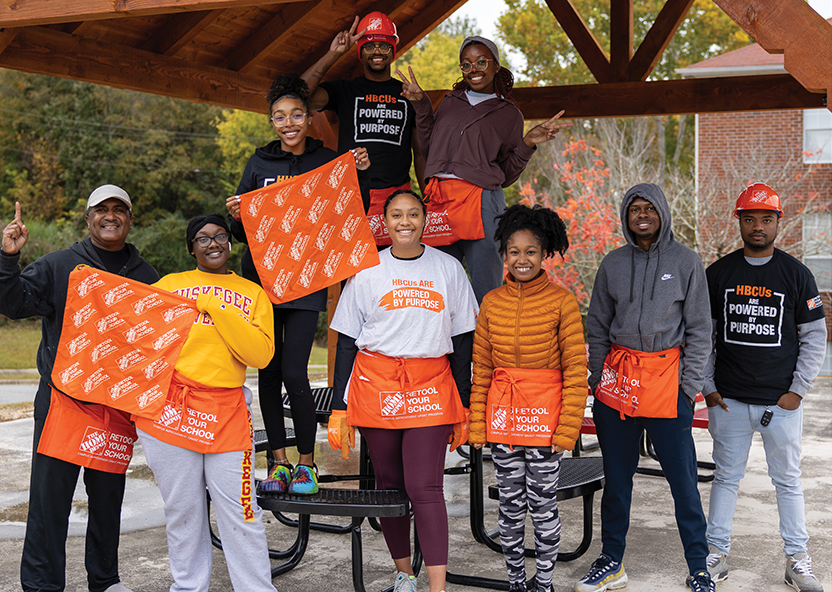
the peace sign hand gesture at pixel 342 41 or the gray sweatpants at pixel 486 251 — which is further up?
the peace sign hand gesture at pixel 342 41

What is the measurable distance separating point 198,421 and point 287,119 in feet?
5.42

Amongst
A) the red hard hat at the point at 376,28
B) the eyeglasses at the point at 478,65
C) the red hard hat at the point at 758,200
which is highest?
the red hard hat at the point at 376,28

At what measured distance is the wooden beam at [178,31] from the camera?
617cm

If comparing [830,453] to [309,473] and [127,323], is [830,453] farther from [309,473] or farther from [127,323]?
[127,323]

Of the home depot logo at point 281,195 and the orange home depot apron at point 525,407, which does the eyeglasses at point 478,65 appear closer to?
the home depot logo at point 281,195

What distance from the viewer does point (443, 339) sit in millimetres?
4043

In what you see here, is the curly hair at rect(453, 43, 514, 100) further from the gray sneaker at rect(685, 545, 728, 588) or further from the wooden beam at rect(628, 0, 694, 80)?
the wooden beam at rect(628, 0, 694, 80)

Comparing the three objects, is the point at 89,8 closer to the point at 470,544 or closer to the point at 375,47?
the point at 375,47

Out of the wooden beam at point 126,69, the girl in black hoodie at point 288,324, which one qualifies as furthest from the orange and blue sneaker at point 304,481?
the wooden beam at point 126,69

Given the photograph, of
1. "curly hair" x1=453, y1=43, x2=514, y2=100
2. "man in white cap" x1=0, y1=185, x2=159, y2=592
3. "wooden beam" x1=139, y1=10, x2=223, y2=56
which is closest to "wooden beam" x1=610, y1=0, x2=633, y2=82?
"curly hair" x1=453, y1=43, x2=514, y2=100

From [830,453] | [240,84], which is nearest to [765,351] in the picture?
[830,453]

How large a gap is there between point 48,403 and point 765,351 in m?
3.68

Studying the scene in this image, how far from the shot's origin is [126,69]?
6152mm

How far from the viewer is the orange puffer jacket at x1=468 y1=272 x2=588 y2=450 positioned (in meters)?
3.97
